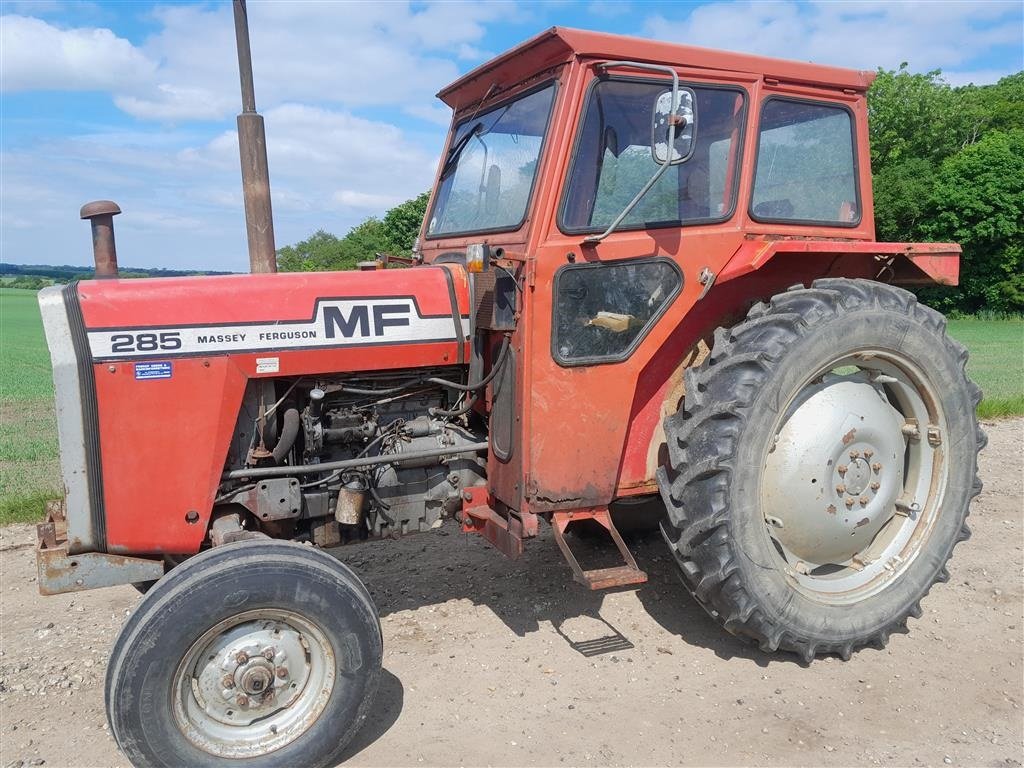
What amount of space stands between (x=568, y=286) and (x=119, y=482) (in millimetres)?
1901

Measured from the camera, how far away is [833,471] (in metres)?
3.56

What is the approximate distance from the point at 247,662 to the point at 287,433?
0.93 m

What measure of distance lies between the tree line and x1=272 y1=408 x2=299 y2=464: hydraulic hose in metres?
22.6

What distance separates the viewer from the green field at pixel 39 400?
238 inches

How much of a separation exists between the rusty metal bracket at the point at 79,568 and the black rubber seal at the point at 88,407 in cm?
11

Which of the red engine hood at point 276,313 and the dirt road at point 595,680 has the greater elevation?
the red engine hood at point 276,313

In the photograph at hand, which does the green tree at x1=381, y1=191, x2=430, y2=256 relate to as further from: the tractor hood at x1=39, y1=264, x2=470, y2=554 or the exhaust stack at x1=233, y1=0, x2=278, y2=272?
the tractor hood at x1=39, y1=264, x2=470, y2=554

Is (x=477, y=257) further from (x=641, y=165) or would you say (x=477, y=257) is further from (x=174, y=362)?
(x=174, y=362)

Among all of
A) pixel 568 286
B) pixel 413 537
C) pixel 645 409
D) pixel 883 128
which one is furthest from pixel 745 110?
pixel 883 128

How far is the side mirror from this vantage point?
9.86ft

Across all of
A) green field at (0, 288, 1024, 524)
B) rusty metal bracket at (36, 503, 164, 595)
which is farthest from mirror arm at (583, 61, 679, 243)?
green field at (0, 288, 1024, 524)

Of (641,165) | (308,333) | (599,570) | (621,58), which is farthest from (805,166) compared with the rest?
(308,333)

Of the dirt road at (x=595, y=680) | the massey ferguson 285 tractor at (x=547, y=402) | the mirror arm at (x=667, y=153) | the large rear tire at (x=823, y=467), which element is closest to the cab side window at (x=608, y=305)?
the massey ferguson 285 tractor at (x=547, y=402)

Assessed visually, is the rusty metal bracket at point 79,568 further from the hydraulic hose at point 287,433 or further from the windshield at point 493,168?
the windshield at point 493,168
